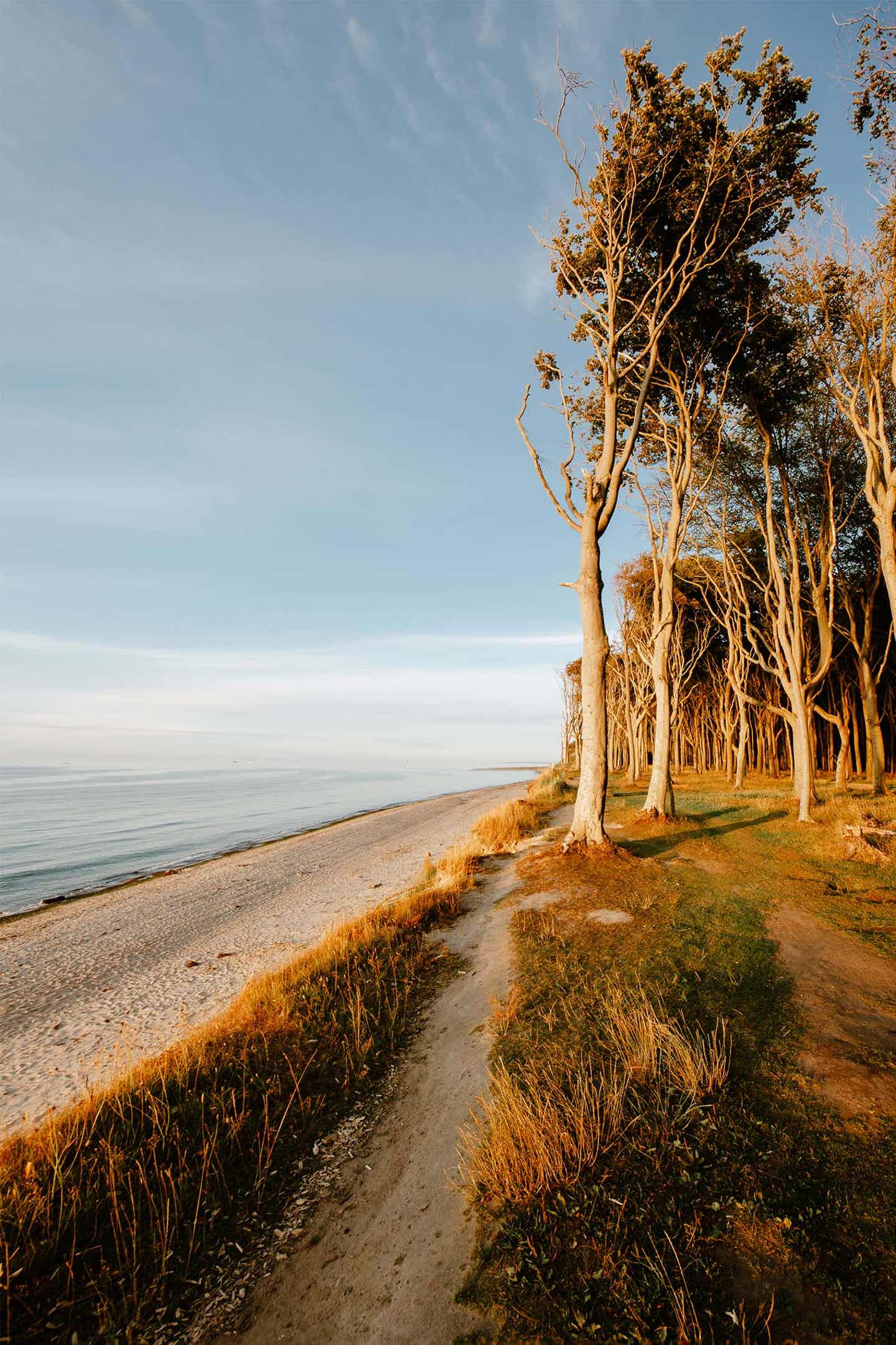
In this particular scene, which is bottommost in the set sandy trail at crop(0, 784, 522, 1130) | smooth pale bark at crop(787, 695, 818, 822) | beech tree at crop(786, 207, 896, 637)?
sandy trail at crop(0, 784, 522, 1130)

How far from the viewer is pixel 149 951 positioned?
12.0 meters

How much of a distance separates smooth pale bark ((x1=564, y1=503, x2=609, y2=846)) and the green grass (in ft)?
18.8

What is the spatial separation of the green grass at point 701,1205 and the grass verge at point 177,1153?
181 centimetres

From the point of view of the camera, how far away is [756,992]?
625 centimetres

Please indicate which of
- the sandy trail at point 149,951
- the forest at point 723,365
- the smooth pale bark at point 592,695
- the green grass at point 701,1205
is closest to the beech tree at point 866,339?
the forest at point 723,365

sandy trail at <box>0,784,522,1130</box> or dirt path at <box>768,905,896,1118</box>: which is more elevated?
dirt path at <box>768,905,896,1118</box>

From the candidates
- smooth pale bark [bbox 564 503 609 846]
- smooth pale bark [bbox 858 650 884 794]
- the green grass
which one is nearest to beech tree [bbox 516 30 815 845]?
smooth pale bark [bbox 564 503 609 846]

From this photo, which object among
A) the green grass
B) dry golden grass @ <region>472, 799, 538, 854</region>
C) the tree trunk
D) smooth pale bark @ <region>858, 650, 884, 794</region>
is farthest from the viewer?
smooth pale bark @ <region>858, 650, 884, 794</region>

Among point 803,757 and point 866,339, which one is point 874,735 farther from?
point 866,339

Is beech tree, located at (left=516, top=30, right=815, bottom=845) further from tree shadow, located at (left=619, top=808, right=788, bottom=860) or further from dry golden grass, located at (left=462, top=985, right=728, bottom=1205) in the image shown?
dry golden grass, located at (left=462, top=985, right=728, bottom=1205)

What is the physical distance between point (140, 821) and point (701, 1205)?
39.6 m

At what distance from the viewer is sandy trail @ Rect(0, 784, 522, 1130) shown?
765cm

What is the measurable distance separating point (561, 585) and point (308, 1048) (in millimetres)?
11084

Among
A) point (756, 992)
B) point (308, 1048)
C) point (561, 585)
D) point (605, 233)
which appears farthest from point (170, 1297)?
point (605, 233)
